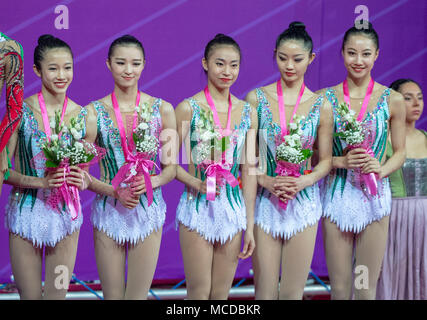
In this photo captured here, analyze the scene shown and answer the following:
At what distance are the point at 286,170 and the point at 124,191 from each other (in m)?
0.96

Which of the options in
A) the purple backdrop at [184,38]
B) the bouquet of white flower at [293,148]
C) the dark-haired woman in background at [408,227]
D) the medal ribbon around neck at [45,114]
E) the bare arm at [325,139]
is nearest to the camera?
the medal ribbon around neck at [45,114]

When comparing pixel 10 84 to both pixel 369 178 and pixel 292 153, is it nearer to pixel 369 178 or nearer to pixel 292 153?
pixel 292 153

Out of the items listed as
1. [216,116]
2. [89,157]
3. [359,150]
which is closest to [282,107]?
[216,116]

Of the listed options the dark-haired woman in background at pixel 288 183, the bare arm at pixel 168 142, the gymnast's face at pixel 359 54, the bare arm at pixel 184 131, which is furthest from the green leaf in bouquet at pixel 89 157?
the gymnast's face at pixel 359 54

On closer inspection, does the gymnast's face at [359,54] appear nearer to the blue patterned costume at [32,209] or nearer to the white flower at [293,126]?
the white flower at [293,126]

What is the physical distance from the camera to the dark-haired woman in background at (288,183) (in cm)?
418

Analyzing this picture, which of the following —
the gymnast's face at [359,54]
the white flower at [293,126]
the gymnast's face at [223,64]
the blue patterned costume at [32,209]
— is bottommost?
the blue patterned costume at [32,209]

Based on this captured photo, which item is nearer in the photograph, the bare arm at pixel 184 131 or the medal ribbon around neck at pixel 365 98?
the bare arm at pixel 184 131

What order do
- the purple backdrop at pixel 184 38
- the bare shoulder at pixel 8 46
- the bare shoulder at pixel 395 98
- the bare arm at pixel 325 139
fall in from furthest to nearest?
the purple backdrop at pixel 184 38 < the bare shoulder at pixel 395 98 < the bare arm at pixel 325 139 < the bare shoulder at pixel 8 46

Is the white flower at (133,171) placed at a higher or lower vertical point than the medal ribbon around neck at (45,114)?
lower

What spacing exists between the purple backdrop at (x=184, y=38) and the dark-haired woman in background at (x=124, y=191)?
0.88 metres

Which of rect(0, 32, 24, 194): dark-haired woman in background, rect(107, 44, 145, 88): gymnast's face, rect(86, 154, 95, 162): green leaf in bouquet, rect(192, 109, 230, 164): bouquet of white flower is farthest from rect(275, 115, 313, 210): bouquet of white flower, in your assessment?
rect(0, 32, 24, 194): dark-haired woman in background

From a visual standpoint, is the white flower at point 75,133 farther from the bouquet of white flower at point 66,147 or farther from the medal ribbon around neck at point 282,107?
the medal ribbon around neck at point 282,107

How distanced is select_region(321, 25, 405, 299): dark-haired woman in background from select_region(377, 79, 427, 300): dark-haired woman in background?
39 centimetres
